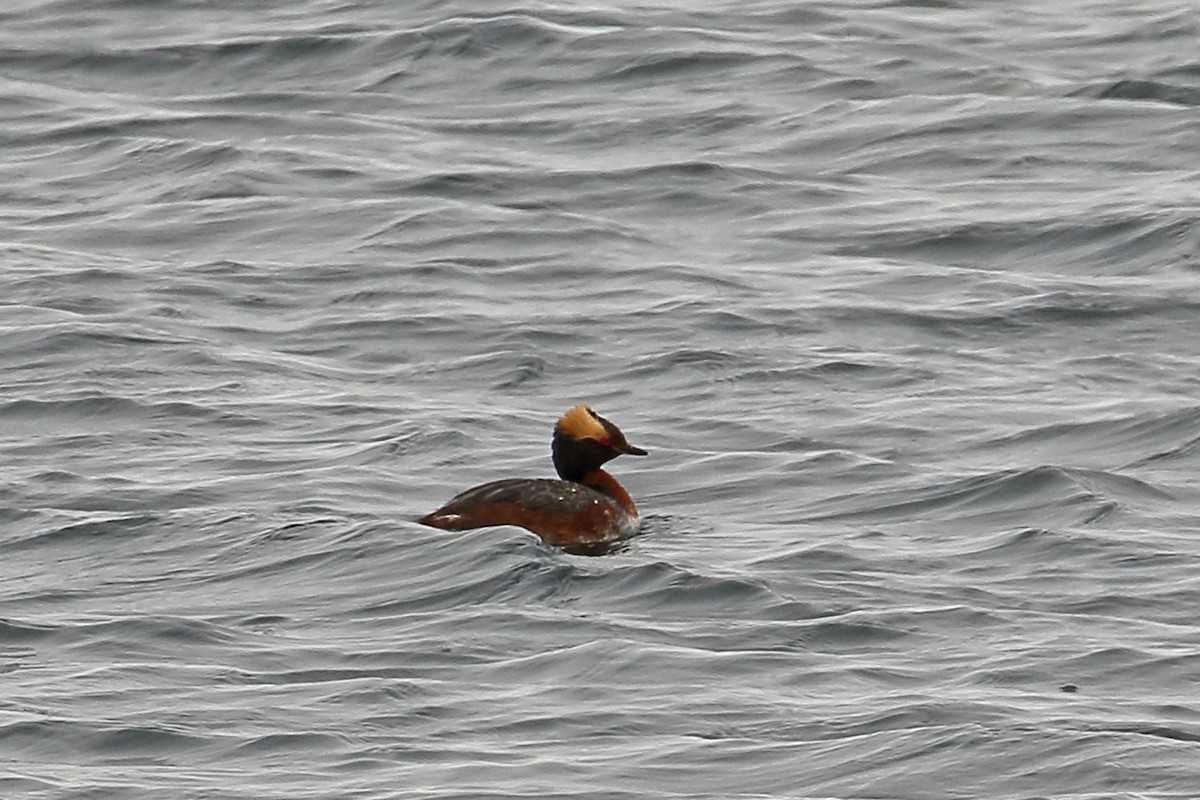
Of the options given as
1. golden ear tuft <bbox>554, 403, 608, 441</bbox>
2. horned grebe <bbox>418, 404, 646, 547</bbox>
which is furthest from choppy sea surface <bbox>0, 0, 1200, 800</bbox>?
golden ear tuft <bbox>554, 403, 608, 441</bbox>

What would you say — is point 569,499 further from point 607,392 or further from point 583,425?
point 607,392

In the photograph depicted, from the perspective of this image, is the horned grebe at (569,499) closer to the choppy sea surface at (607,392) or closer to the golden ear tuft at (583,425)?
the golden ear tuft at (583,425)

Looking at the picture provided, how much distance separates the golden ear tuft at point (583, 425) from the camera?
550 inches

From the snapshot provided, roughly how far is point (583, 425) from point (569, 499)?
0.56 meters

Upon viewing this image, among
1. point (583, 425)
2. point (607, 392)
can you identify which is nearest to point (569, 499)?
point (583, 425)

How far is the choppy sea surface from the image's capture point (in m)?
10.6

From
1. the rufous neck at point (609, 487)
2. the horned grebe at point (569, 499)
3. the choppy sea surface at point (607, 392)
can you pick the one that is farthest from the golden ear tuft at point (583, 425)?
the choppy sea surface at point (607, 392)

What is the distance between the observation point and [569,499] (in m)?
13.5

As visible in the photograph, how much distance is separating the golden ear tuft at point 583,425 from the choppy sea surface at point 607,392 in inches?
17.7

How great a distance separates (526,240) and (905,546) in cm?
641

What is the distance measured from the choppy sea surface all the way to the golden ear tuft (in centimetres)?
45

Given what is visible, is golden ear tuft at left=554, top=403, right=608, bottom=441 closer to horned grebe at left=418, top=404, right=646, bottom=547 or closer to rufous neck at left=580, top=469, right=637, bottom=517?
horned grebe at left=418, top=404, right=646, bottom=547

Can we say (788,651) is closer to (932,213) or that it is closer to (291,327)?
(291,327)

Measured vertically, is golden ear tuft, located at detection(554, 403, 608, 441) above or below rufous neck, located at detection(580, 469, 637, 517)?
above
